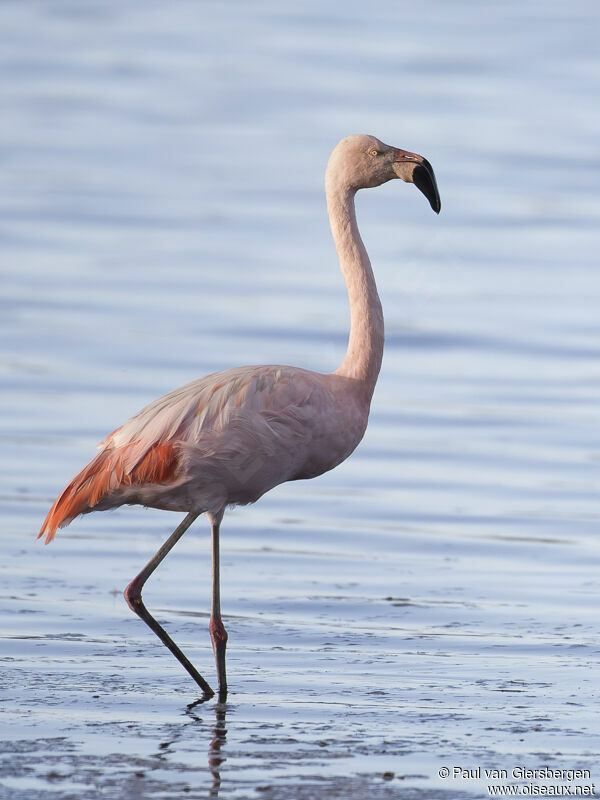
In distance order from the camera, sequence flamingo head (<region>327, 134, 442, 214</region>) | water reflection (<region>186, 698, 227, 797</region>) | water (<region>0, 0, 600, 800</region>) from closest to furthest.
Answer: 1. water reflection (<region>186, 698, 227, 797</region>)
2. water (<region>0, 0, 600, 800</region>)
3. flamingo head (<region>327, 134, 442, 214</region>)

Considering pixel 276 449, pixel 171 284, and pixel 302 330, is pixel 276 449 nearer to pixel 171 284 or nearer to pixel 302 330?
pixel 302 330

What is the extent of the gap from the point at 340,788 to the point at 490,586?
12.2 feet

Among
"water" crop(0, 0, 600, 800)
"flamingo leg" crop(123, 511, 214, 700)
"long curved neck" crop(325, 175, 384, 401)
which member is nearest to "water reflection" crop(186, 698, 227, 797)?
"water" crop(0, 0, 600, 800)

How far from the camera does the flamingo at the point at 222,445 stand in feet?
25.4

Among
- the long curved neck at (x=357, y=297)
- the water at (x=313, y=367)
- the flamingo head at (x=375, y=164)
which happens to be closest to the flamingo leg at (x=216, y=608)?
the water at (x=313, y=367)

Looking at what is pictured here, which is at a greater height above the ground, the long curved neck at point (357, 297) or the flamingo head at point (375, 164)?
the flamingo head at point (375, 164)

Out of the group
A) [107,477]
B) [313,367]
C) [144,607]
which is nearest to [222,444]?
[107,477]

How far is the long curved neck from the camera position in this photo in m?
8.20

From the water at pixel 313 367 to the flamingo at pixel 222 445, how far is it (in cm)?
69

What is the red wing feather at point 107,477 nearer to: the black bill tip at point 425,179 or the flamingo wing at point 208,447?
the flamingo wing at point 208,447

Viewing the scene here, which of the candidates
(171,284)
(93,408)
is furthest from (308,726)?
(171,284)

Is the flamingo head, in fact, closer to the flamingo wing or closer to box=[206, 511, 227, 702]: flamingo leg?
the flamingo wing

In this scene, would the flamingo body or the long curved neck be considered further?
the long curved neck

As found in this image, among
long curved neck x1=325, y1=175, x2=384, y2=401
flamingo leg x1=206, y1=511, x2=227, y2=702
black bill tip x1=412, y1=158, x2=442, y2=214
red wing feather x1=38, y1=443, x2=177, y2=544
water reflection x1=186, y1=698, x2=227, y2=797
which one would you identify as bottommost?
water reflection x1=186, y1=698, x2=227, y2=797
